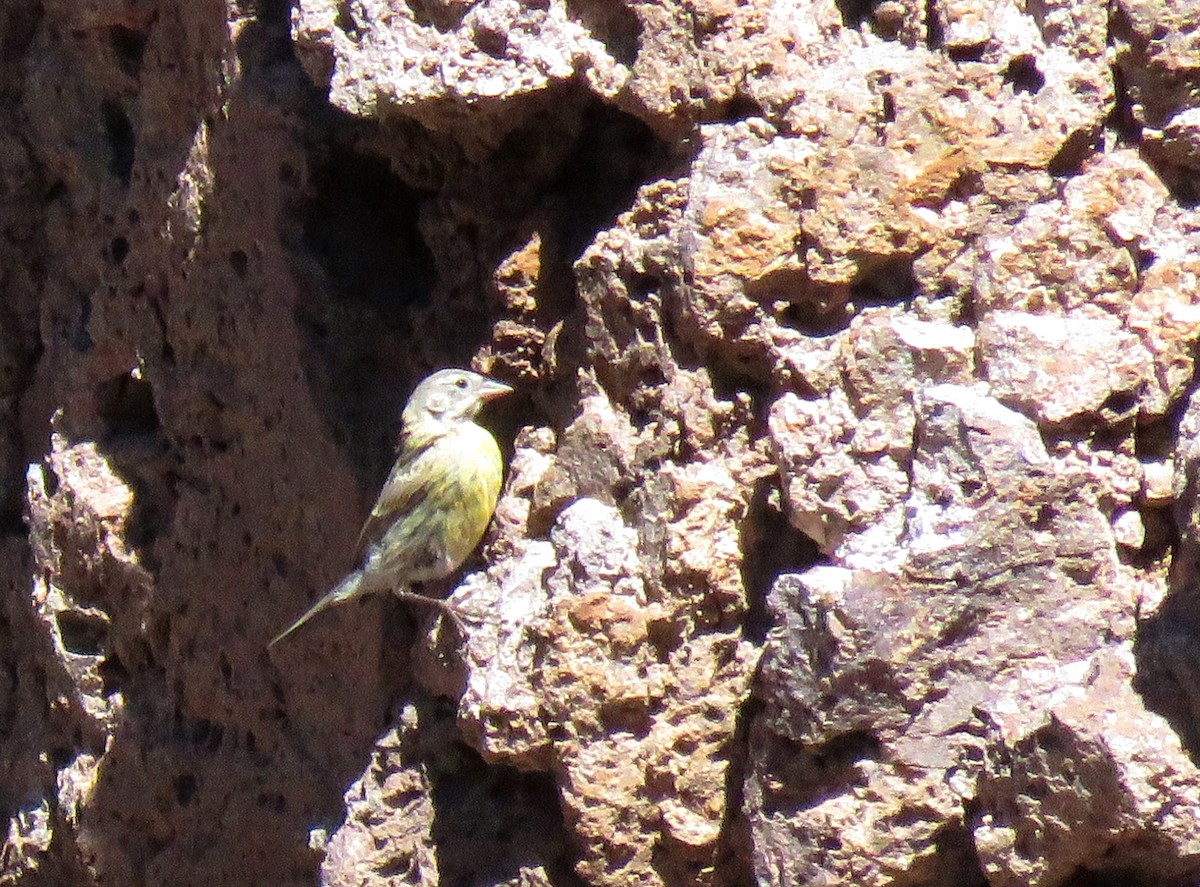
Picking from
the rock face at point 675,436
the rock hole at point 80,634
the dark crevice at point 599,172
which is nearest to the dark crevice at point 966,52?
the rock face at point 675,436

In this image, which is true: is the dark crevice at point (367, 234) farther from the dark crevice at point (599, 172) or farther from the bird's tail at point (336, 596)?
the bird's tail at point (336, 596)

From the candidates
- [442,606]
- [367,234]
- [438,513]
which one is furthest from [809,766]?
[367,234]

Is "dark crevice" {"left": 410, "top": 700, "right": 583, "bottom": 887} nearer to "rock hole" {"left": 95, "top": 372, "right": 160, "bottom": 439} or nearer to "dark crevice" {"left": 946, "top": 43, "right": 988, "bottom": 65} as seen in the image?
"rock hole" {"left": 95, "top": 372, "right": 160, "bottom": 439}

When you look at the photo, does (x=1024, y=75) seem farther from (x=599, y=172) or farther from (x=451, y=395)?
(x=451, y=395)

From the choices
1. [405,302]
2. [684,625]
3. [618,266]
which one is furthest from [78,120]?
[684,625]

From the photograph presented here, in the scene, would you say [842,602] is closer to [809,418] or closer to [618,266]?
[809,418]

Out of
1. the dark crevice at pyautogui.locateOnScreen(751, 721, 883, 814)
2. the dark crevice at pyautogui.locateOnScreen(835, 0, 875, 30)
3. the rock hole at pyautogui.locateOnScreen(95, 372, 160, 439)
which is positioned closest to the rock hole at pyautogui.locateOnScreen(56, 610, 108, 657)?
the rock hole at pyautogui.locateOnScreen(95, 372, 160, 439)

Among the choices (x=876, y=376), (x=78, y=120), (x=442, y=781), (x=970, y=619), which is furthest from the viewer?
(x=78, y=120)
